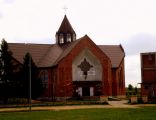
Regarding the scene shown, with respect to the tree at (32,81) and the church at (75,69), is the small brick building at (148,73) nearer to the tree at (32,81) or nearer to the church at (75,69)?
the church at (75,69)

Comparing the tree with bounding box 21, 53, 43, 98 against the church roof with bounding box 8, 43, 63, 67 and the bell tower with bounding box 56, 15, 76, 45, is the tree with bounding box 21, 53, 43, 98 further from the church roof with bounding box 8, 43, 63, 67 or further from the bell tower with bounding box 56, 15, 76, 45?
the bell tower with bounding box 56, 15, 76, 45

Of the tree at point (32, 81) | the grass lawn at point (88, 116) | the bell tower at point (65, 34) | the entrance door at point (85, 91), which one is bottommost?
the grass lawn at point (88, 116)

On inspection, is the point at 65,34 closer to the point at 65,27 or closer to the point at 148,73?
the point at 65,27

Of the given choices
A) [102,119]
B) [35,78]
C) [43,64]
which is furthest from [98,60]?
[102,119]

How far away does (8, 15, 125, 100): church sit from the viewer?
81688mm

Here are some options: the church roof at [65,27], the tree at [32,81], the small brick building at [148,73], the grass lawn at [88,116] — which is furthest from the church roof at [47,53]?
the grass lawn at [88,116]

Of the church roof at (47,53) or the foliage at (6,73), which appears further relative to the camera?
the church roof at (47,53)

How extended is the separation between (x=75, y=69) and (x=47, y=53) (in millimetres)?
8051

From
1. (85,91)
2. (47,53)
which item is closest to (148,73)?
(85,91)

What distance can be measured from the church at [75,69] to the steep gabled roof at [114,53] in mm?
471

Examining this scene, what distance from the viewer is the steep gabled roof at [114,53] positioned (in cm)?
9040

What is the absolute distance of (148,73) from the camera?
7638 centimetres

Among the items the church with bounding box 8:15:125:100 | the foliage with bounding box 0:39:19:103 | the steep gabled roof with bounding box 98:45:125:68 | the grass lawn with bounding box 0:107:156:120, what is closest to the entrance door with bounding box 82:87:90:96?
the church with bounding box 8:15:125:100

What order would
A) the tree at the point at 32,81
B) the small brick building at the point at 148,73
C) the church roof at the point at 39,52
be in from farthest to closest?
the church roof at the point at 39,52 → the small brick building at the point at 148,73 → the tree at the point at 32,81
